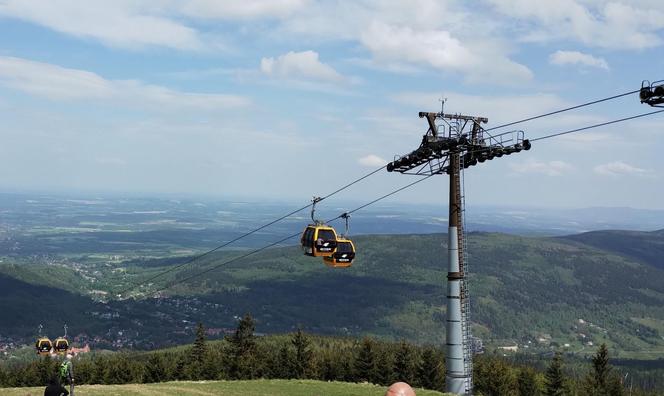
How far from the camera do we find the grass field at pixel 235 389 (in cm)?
4397

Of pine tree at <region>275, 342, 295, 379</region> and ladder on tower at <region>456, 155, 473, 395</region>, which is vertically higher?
ladder on tower at <region>456, 155, 473, 395</region>

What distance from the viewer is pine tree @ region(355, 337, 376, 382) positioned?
11444 centimetres

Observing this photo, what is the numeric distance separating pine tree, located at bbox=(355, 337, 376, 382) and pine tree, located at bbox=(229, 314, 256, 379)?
67.5 feet

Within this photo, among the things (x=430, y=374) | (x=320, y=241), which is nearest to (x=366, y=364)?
(x=430, y=374)

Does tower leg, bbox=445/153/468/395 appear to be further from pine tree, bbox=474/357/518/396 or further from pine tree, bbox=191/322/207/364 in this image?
pine tree, bbox=191/322/207/364

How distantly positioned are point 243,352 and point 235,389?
63485mm

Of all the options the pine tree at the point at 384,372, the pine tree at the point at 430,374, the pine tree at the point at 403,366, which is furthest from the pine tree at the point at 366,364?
the pine tree at the point at 430,374

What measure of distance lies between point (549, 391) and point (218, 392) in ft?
219

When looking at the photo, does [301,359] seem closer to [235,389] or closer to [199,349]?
[199,349]

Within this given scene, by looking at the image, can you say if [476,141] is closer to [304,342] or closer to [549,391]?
[549,391]

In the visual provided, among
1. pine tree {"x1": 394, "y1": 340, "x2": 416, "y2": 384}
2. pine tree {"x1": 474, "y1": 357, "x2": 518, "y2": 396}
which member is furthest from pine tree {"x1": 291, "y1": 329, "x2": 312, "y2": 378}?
pine tree {"x1": 474, "y1": 357, "x2": 518, "y2": 396}

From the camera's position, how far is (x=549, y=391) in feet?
314

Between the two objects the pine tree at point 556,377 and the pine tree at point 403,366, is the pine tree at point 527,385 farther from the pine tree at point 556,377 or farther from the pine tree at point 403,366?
the pine tree at point 403,366

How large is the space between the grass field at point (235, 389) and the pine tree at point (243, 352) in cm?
5160
